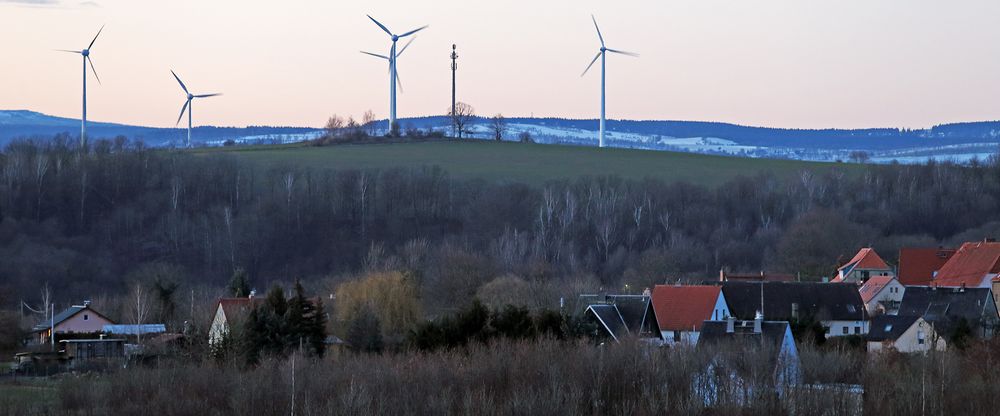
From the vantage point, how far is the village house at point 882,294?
89500mm

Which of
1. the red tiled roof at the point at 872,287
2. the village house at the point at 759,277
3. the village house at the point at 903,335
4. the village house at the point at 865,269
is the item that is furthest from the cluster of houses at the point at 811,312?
the village house at the point at 865,269

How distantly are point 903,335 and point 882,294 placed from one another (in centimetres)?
2469

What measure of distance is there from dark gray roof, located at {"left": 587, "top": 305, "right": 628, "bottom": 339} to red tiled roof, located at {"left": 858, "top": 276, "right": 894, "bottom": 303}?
27.8 m

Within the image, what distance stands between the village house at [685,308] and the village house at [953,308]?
7722 mm

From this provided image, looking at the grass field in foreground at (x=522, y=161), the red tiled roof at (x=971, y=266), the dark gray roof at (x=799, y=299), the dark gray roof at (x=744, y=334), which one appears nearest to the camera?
the dark gray roof at (x=744, y=334)

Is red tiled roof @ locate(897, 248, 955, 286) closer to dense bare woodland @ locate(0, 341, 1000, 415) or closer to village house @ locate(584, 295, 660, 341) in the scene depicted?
village house @ locate(584, 295, 660, 341)

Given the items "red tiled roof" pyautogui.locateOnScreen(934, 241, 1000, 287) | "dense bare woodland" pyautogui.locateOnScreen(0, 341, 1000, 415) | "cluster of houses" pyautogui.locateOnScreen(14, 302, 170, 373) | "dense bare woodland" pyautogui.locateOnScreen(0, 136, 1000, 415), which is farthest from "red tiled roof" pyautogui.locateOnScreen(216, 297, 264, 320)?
"red tiled roof" pyautogui.locateOnScreen(934, 241, 1000, 287)

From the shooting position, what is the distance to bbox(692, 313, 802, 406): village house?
46.5 meters

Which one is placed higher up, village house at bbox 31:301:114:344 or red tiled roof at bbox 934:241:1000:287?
red tiled roof at bbox 934:241:1000:287

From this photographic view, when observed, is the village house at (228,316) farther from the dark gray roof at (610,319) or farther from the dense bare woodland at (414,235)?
the dark gray roof at (610,319)

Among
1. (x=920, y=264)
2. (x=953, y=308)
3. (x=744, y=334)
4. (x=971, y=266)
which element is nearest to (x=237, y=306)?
(x=744, y=334)

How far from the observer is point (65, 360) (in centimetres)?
6950

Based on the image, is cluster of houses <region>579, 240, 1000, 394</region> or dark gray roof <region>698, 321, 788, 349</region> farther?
cluster of houses <region>579, 240, 1000, 394</region>

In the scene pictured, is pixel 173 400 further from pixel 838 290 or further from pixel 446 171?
pixel 446 171
